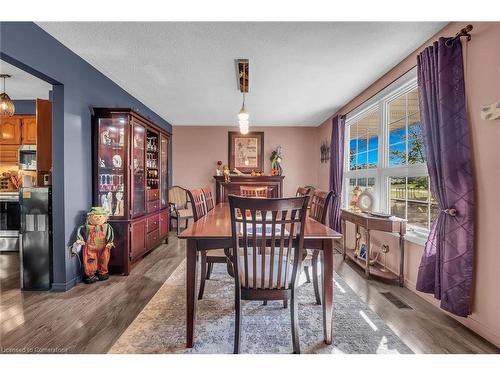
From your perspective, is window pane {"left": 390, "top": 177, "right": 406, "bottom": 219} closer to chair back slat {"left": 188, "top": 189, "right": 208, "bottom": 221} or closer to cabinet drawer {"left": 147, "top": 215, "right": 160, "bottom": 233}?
chair back slat {"left": 188, "top": 189, "right": 208, "bottom": 221}

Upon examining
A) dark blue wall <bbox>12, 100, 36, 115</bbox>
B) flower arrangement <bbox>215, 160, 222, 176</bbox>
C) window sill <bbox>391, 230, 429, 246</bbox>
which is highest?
dark blue wall <bbox>12, 100, 36, 115</bbox>

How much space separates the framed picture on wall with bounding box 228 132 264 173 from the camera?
556 centimetres

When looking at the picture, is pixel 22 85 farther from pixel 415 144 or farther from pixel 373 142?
pixel 415 144

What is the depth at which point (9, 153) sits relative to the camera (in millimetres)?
3912

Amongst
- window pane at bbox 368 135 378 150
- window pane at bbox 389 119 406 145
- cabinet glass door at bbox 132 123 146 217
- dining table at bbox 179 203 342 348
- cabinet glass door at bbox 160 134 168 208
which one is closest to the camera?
dining table at bbox 179 203 342 348

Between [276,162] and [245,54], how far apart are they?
320 centimetres

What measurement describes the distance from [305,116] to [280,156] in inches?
43.4

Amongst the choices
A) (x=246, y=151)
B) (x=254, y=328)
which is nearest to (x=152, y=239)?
(x=254, y=328)

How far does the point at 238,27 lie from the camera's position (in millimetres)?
1961

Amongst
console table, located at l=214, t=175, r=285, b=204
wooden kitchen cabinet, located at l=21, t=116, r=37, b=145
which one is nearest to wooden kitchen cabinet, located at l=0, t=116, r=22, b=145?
wooden kitchen cabinet, located at l=21, t=116, r=37, b=145

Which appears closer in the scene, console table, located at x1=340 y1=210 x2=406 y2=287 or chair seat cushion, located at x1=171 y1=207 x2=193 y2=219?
console table, located at x1=340 y1=210 x2=406 y2=287

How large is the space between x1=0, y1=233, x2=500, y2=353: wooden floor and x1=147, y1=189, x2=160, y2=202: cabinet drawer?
1176 millimetres
